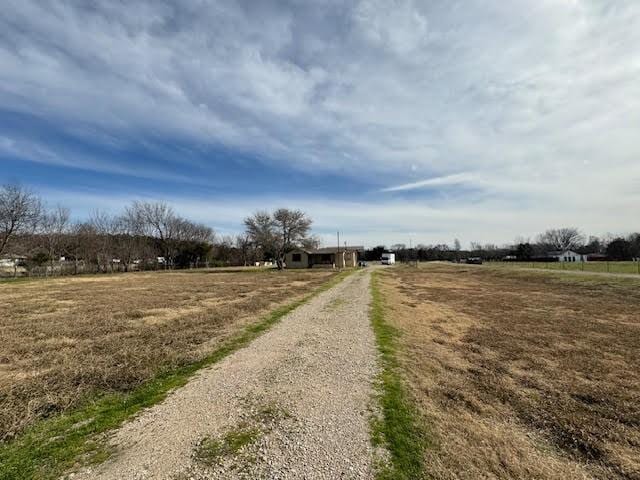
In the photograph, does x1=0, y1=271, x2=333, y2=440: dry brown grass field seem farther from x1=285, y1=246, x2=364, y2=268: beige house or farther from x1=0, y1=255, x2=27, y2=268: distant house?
x1=285, y1=246, x2=364, y2=268: beige house

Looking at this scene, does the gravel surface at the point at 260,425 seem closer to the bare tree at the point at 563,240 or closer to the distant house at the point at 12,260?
the distant house at the point at 12,260

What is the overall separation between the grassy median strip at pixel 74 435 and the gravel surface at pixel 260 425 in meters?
0.23

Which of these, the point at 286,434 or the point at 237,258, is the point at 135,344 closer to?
the point at 286,434

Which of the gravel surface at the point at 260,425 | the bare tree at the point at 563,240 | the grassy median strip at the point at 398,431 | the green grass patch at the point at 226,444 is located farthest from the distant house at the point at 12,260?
the bare tree at the point at 563,240

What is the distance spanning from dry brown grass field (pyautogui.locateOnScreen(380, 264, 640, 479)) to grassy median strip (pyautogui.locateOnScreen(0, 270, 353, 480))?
385 centimetres

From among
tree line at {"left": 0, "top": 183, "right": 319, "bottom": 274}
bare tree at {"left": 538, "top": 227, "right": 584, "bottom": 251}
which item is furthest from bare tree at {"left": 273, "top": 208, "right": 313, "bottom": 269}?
bare tree at {"left": 538, "top": 227, "right": 584, "bottom": 251}

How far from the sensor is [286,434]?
397 cm

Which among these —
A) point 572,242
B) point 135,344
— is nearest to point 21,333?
point 135,344

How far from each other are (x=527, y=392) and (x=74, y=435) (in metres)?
6.95

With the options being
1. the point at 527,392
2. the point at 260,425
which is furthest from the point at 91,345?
the point at 527,392

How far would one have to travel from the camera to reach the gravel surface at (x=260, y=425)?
130 inches

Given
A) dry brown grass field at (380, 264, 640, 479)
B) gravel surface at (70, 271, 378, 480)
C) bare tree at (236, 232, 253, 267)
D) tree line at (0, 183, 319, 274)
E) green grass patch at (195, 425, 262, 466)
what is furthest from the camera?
bare tree at (236, 232, 253, 267)

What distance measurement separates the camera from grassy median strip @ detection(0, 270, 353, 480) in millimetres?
3395

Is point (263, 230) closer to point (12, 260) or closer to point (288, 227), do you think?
point (288, 227)
